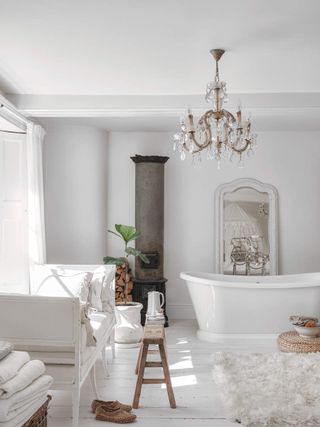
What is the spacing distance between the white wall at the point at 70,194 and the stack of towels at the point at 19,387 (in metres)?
3.91

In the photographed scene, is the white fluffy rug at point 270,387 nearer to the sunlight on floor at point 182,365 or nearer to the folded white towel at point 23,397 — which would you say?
the sunlight on floor at point 182,365

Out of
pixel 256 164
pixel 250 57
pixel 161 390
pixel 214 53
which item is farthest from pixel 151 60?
pixel 256 164

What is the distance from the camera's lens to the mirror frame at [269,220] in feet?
22.1

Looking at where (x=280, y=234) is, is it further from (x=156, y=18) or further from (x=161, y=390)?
(x=156, y=18)

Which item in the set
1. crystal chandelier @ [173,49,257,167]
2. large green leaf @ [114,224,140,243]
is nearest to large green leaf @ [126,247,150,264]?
large green leaf @ [114,224,140,243]

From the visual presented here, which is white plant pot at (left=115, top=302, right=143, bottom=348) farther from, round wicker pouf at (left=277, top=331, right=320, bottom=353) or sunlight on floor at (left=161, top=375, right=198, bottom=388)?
round wicker pouf at (left=277, top=331, right=320, bottom=353)

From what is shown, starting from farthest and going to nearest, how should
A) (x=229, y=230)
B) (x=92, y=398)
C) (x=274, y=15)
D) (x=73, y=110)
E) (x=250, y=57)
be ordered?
(x=229, y=230) → (x=73, y=110) → (x=250, y=57) → (x=92, y=398) → (x=274, y=15)

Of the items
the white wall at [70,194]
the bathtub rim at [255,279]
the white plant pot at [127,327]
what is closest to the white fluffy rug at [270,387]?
the bathtub rim at [255,279]

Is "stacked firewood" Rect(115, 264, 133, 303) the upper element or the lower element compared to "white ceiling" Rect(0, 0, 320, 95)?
lower

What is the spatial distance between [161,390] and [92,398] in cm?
55

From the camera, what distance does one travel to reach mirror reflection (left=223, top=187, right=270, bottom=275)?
22.2 feet

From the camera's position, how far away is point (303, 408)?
3.34 metres

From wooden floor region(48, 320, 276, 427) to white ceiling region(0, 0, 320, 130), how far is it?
249 centimetres

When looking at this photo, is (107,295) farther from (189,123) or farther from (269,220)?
(269,220)
